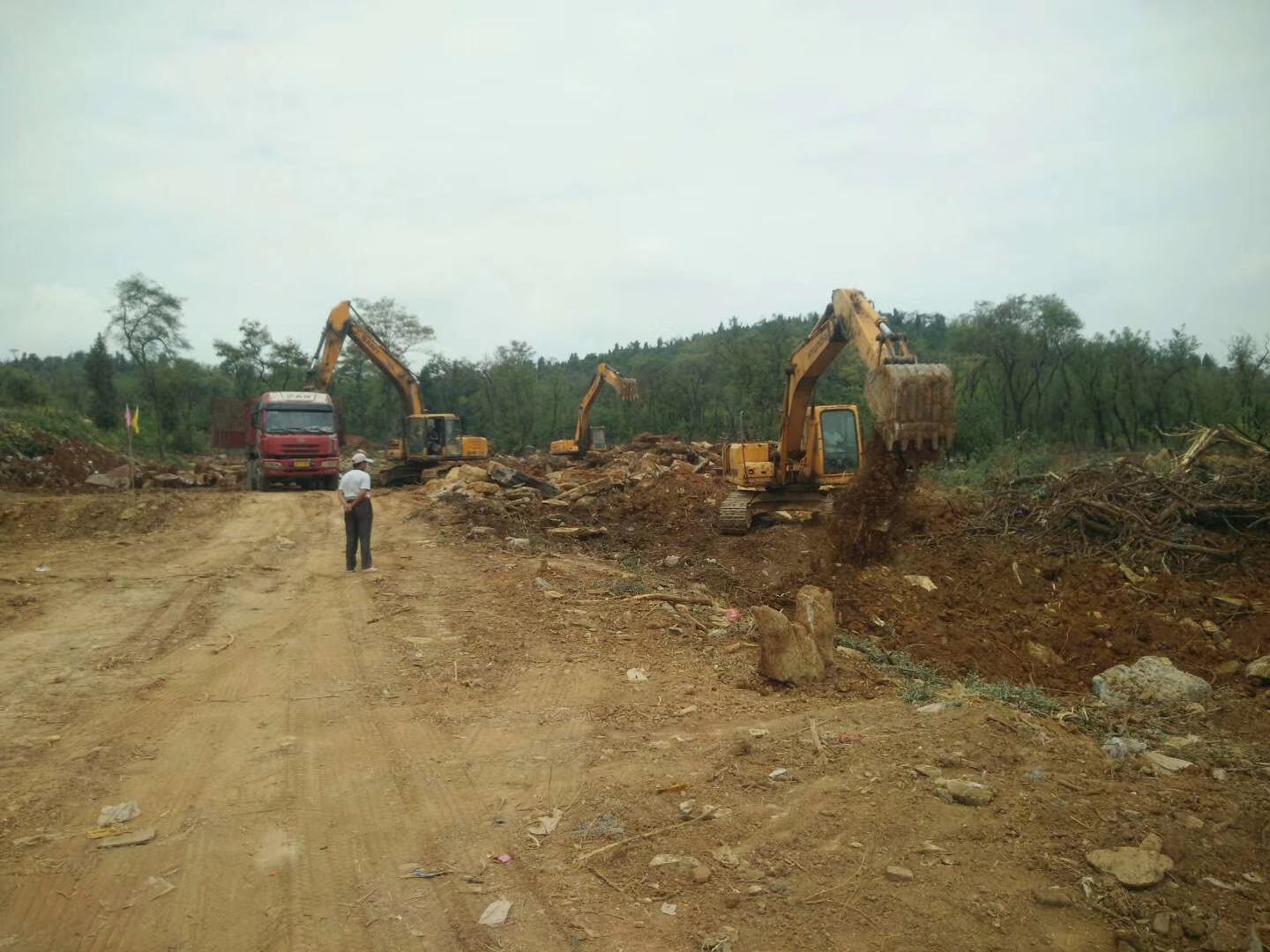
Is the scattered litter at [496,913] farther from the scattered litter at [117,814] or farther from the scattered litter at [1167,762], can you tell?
the scattered litter at [1167,762]

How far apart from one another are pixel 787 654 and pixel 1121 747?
90.0 inches

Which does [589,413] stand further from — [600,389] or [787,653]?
[787,653]

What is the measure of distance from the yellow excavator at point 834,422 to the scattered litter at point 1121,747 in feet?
15.4

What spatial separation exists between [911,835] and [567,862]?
1586 mm

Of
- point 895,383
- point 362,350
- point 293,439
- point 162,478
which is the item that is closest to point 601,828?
point 895,383

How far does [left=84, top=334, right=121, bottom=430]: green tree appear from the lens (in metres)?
40.7

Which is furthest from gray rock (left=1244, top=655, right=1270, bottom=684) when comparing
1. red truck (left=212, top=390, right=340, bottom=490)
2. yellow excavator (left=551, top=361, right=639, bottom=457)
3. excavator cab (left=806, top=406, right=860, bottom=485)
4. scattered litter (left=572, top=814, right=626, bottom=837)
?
yellow excavator (left=551, top=361, right=639, bottom=457)

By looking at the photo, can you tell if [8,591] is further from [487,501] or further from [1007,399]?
[1007,399]

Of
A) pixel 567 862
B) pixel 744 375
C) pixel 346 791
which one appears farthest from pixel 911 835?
pixel 744 375

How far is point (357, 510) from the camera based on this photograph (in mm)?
11141

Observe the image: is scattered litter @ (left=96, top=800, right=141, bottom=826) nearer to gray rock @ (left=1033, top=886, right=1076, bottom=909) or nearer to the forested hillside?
gray rock @ (left=1033, top=886, right=1076, bottom=909)

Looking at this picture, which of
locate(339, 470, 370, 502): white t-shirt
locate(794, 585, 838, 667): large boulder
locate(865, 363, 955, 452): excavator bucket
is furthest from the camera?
locate(339, 470, 370, 502): white t-shirt

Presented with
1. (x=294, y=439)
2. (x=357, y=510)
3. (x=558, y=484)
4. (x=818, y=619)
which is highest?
(x=294, y=439)

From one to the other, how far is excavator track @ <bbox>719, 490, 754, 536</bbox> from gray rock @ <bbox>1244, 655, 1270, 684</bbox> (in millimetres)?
8827
